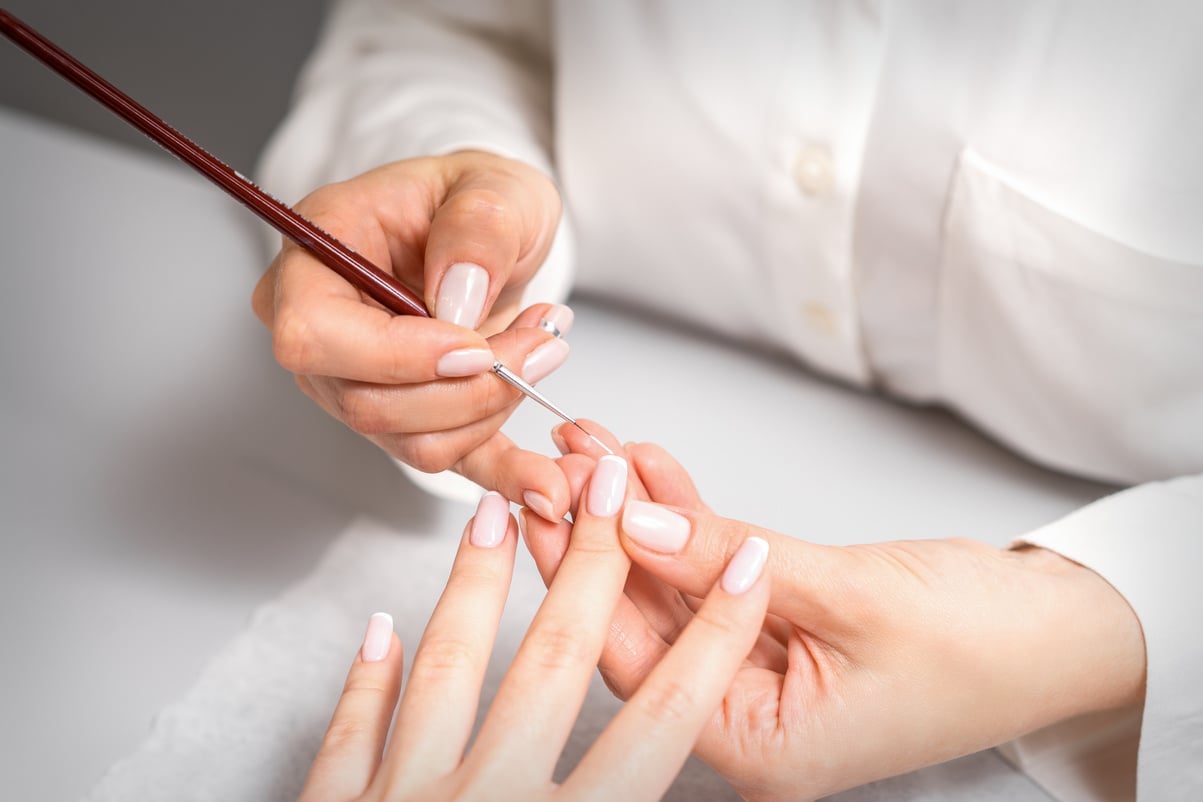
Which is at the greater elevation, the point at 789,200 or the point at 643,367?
the point at 789,200

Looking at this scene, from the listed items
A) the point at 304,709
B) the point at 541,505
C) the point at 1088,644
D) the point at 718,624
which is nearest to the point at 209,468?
the point at 304,709

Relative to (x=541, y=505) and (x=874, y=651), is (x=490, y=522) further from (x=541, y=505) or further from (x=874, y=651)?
(x=874, y=651)

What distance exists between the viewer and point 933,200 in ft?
2.36

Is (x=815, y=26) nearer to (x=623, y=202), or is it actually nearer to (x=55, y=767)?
(x=623, y=202)

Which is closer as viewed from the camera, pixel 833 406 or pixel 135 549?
pixel 135 549

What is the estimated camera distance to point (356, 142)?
2.86 ft

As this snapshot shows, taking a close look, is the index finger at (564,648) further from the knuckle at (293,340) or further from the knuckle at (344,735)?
the knuckle at (293,340)

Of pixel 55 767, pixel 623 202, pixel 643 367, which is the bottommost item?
pixel 55 767

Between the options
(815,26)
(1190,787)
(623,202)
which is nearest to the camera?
(1190,787)

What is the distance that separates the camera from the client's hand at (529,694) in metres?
0.46

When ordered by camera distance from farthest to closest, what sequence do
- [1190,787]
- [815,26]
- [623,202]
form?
[623,202]
[815,26]
[1190,787]

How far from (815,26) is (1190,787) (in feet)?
1.71

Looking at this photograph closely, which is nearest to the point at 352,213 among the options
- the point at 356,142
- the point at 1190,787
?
the point at 356,142

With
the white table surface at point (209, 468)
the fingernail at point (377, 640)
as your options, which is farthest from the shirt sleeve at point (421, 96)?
the fingernail at point (377, 640)
